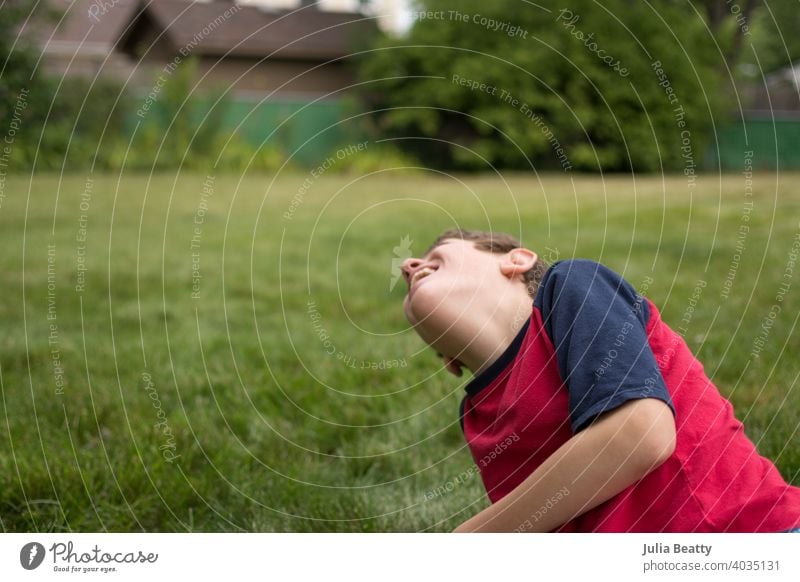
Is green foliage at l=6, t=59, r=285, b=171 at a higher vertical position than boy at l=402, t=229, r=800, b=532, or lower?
higher

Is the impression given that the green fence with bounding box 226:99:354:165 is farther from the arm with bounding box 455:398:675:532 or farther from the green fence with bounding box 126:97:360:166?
the arm with bounding box 455:398:675:532

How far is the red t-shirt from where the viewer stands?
1.25 m

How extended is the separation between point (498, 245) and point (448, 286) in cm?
18

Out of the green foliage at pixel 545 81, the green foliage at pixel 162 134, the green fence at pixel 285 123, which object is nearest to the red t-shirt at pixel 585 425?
the green foliage at pixel 545 81

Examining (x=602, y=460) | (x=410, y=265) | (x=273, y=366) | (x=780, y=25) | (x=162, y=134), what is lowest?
(x=273, y=366)

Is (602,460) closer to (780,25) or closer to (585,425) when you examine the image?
(585,425)

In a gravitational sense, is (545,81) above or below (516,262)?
above

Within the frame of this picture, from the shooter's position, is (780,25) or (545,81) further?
(545,81)

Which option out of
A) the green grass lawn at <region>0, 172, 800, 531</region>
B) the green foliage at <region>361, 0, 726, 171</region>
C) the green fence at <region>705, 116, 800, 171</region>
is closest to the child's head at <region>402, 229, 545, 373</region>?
the green grass lawn at <region>0, 172, 800, 531</region>

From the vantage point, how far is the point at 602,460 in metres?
1.17

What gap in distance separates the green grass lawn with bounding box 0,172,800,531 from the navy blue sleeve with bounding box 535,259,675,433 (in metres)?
0.75

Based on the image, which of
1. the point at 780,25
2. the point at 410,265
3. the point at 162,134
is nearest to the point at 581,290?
the point at 410,265
